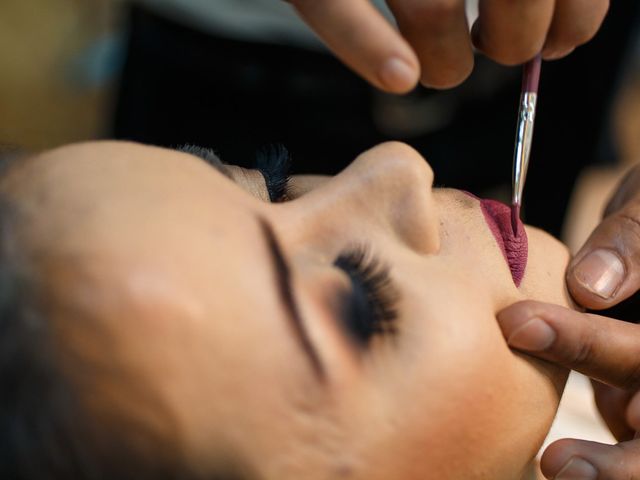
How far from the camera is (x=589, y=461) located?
740 mm

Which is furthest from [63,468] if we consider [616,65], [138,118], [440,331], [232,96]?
[616,65]

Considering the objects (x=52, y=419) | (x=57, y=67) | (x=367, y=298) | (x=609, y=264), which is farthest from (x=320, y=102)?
(x=57, y=67)

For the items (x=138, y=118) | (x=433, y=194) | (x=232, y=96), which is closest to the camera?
(x=433, y=194)

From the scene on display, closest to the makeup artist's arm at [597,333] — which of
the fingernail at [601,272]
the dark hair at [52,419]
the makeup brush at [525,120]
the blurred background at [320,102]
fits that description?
the fingernail at [601,272]

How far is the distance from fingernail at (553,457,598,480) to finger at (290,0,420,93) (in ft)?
1.32

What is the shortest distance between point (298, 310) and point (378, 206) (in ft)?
0.47

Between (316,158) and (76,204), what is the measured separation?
91cm

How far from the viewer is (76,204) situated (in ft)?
1.90

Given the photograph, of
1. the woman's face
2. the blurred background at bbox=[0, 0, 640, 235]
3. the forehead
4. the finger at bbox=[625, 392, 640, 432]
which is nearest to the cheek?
the woman's face

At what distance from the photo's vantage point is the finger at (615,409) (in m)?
0.96

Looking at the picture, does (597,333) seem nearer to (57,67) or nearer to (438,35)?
(438,35)

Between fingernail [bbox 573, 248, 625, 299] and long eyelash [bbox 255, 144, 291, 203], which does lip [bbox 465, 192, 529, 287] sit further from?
long eyelash [bbox 255, 144, 291, 203]

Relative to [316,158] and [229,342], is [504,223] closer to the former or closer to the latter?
[229,342]

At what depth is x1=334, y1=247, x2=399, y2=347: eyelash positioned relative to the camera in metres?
0.61
